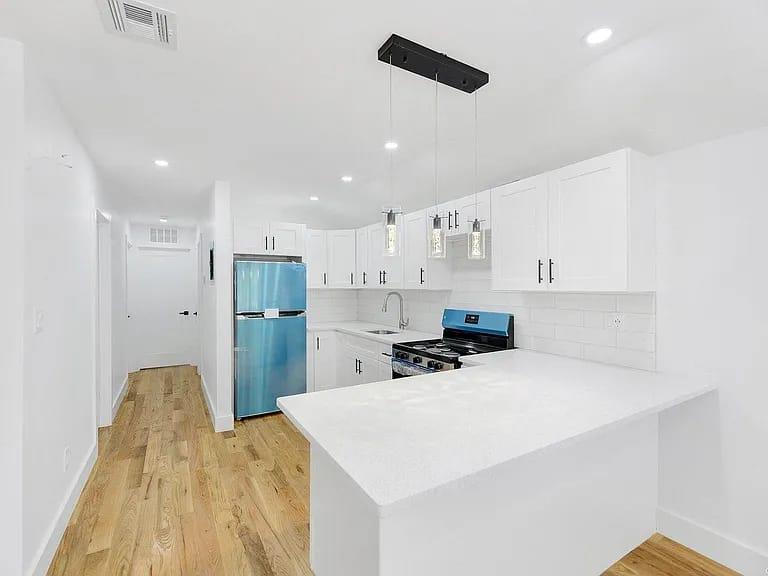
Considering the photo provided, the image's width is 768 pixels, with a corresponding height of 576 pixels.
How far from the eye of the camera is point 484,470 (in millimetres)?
1159

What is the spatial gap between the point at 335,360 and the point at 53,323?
10.2ft

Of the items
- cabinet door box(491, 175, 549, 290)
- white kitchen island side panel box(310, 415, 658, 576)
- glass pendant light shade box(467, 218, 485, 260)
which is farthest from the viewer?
cabinet door box(491, 175, 549, 290)

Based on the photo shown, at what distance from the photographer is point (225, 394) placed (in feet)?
12.8

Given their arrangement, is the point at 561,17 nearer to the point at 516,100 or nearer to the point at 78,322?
the point at 516,100

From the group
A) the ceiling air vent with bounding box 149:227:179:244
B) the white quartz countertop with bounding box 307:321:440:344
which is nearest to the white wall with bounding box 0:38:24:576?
the white quartz countertop with bounding box 307:321:440:344

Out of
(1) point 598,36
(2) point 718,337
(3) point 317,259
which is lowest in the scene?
(2) point 718,337

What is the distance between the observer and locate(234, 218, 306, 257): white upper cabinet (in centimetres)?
439

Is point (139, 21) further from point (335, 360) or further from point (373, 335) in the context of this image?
point (335, 360)

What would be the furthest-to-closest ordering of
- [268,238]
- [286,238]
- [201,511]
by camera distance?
1. [286,238]
2. [268,238]
3. [201,511]

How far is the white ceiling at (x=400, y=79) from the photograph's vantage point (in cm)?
146

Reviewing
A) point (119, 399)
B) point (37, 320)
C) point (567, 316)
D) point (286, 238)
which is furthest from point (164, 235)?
point (567, 316)

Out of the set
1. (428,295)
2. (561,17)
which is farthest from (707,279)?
(428,295)

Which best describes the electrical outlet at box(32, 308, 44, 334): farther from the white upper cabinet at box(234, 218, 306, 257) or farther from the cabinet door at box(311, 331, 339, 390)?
the cabinet door at box(311, 331, 339, 390)

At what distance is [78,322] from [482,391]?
2738 millimetres
